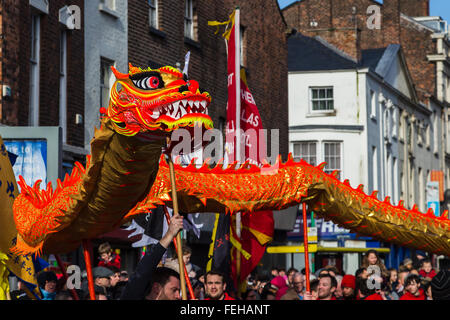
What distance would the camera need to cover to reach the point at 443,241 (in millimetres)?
9195

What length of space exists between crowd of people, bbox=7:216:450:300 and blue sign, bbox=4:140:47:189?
112cm

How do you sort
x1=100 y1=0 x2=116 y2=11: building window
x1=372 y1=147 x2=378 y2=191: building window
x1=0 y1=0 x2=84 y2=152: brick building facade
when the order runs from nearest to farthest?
x1=0 y1=0 x2=84 y2=152: brick building facade
x1=100 y1=0 x2=116 y2=11: building window
x1=372 y1=147 x2=378 y2=191: building window

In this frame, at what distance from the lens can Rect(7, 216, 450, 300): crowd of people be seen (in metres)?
5.38

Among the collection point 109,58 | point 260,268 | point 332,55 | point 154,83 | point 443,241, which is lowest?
point 260,268

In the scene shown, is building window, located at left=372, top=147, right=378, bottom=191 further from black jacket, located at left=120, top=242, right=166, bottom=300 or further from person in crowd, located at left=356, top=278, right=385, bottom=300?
black jacket, located at left=120, top=242, right=166, bottom=300

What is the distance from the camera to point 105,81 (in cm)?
1881

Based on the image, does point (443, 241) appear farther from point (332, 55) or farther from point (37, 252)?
point (332, 55)

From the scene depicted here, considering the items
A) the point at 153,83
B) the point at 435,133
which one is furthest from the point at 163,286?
the point at 435,133

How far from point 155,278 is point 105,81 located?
1346cm

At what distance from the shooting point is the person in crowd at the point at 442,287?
367 inches

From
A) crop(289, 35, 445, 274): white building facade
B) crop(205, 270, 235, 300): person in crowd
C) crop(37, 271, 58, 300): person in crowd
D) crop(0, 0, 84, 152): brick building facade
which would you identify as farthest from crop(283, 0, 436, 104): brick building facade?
crop(205, 270, 235, 300): person in crowd

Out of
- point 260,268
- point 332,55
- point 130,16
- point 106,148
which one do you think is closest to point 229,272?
point 106,148

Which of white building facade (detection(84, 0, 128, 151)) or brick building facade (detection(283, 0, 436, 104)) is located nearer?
white building facade (detection(84, 0, 128, 151))
